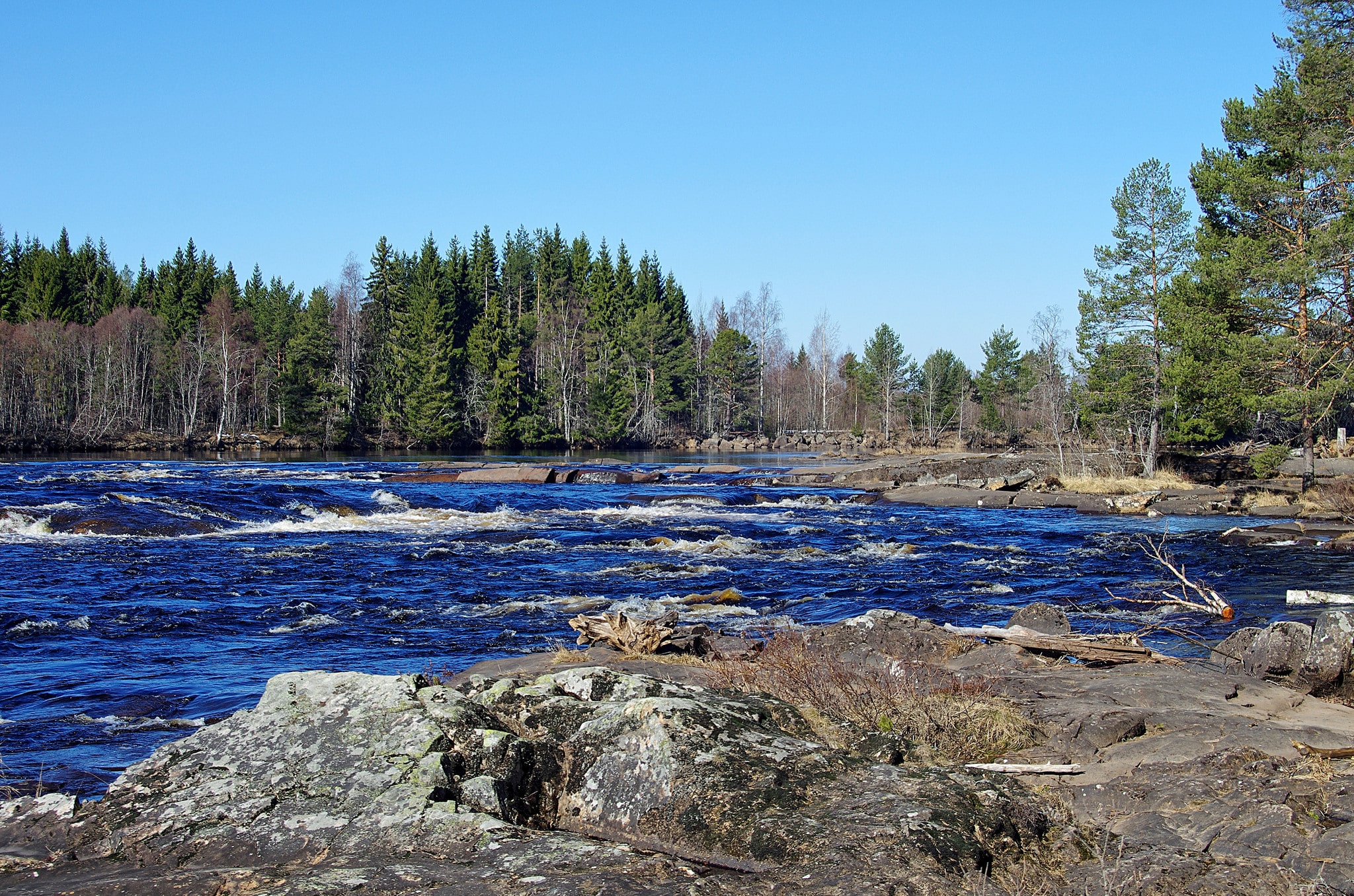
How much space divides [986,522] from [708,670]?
20.3m

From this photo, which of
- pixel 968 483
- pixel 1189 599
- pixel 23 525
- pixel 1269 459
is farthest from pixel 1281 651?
pixel 968 483

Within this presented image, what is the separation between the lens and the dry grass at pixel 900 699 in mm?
6375

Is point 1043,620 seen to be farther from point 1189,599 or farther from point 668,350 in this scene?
point 668,350

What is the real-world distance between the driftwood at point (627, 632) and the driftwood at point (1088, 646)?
3.60 metres

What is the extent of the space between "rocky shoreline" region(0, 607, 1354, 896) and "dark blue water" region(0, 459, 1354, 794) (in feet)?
7.51

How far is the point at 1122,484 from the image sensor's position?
113 feet

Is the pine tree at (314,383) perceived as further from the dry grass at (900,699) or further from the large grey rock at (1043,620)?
the dry grass at (900,699)

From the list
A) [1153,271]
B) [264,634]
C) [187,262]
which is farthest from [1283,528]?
[187,262]

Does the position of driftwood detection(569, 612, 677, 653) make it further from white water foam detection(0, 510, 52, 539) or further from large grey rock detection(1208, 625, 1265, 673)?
white water foam detection(0, 510, 52, 539)

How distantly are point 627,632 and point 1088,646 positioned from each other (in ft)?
15.0

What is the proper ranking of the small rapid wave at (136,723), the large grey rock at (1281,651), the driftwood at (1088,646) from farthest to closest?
1. the driftwood at (1088,646)
2. the large grey rock at (1281,651)
3. the small rapid wave at (136,723)

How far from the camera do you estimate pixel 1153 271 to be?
3712cm

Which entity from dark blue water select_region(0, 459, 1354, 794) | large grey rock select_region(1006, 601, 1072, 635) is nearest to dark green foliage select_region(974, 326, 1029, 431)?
dark blue water select_region(0, 459, 1354, 794)

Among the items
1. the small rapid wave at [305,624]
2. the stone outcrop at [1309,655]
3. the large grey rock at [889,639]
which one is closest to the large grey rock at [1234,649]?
the stone outcrop at [1309,655]
